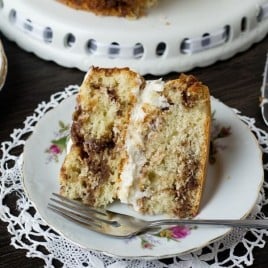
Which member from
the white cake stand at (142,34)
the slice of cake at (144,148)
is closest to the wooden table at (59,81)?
the white cake stand at (142,34)

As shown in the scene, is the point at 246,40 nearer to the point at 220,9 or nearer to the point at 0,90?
the point at 220,9

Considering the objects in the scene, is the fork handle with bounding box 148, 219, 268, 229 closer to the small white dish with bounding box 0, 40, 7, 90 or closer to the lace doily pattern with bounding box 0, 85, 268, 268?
the lace doily pattern with bounding box 0, 85, 268, 268

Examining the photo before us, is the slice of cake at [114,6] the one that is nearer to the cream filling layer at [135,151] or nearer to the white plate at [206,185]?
the white plate at [206,185]

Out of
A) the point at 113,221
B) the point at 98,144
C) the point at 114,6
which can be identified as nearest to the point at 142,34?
the point at 114,6

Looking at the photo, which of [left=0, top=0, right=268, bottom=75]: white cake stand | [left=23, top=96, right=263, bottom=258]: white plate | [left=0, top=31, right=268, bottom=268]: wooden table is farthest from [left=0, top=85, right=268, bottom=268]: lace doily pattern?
[left=0, top=0, right=268, bottom=75]: white cake stand

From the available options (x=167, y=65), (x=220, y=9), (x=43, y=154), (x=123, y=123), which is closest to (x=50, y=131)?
(x=43, y=154)

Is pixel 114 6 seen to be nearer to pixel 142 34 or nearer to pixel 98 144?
pixel 142 34

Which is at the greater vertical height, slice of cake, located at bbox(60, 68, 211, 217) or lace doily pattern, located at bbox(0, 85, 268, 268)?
slice of cake, located at bbox(60, 68, 211, 217)
